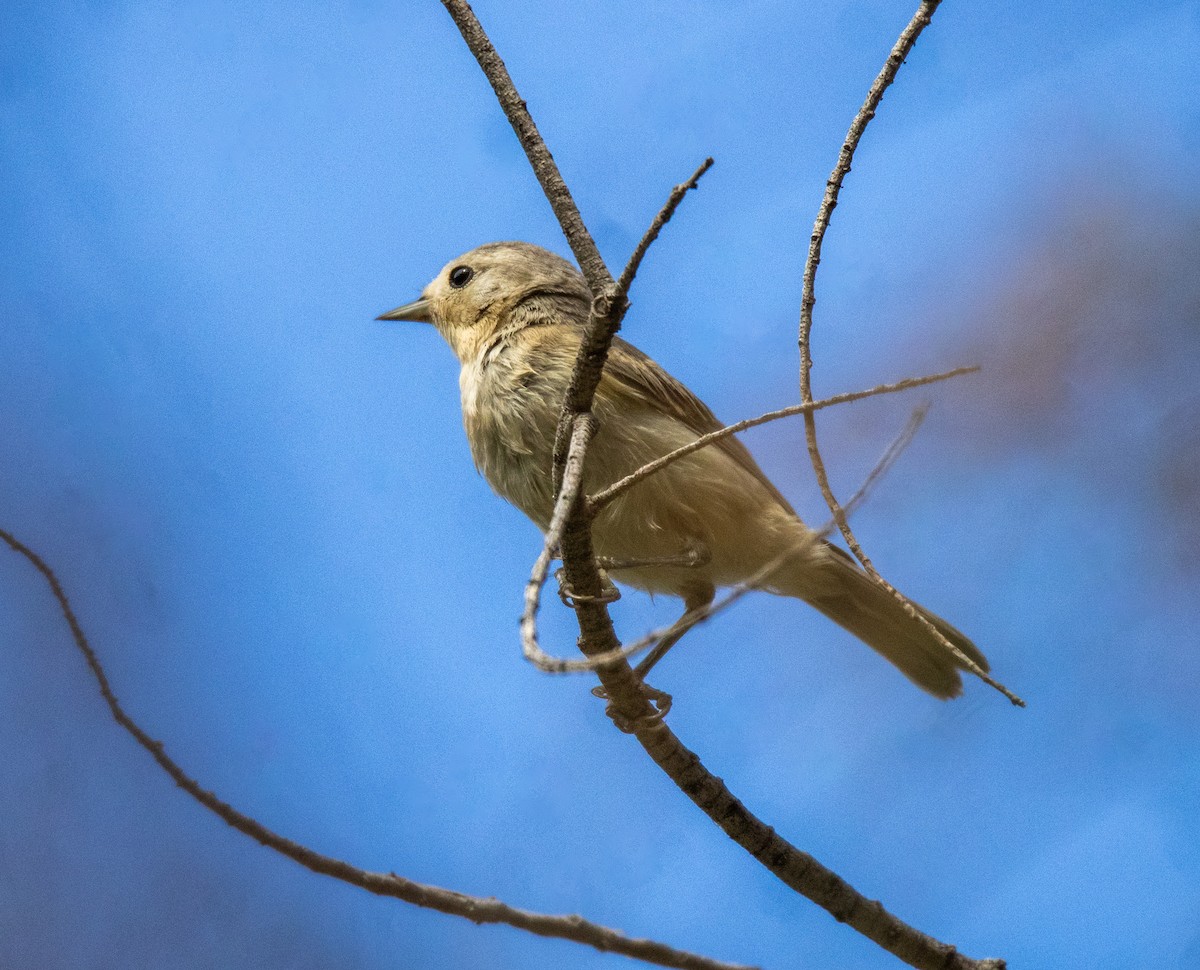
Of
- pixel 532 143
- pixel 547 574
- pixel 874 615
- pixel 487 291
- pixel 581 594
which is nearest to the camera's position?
pixel 547 574

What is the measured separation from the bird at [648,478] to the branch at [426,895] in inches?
75.7

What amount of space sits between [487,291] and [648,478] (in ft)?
4.54

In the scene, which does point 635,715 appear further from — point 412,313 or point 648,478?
point 412,313

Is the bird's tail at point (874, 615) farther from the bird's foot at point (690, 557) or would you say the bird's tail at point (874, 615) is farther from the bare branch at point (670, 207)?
the bare branch at point (670, 207)

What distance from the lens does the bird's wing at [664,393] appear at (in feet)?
15.4

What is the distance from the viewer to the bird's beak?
5.59 meters

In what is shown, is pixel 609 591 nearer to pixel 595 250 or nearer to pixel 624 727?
pixel 624 727

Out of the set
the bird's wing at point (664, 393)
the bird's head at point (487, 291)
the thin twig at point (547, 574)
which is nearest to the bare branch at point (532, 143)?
the thin twig at point (547, 574)

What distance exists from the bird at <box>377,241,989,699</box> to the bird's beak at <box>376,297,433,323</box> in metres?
0.31

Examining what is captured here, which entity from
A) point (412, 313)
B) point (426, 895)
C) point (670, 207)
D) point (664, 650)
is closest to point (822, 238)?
point (670, 207)

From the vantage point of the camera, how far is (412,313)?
5637 millimetres

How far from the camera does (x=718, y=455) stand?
470cm

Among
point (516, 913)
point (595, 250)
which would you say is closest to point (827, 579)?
point (595, 250)

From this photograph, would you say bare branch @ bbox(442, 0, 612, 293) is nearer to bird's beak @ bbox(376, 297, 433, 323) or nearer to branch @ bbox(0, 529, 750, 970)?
branch @ bbox(0, 529, 750, 970)
